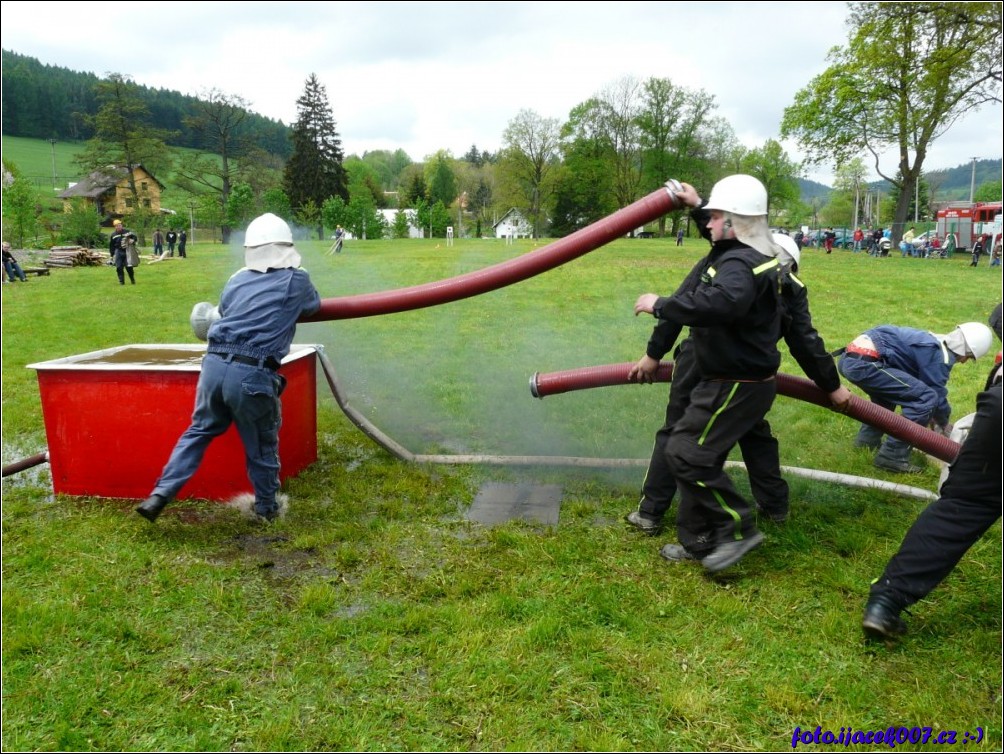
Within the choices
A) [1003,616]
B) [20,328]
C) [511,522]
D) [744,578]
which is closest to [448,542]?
[511,522]

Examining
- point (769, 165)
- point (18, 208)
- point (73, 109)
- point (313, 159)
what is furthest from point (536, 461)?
point (18, 208)

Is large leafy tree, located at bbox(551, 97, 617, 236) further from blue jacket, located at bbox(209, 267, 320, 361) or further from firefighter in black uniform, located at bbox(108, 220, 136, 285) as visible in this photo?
firefighter in black uniform, located at bbox(108, 220, 136, 285)

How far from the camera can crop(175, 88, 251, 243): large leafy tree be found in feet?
25.7

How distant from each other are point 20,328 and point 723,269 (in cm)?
1174

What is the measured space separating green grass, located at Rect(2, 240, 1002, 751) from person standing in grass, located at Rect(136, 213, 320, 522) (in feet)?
1.26

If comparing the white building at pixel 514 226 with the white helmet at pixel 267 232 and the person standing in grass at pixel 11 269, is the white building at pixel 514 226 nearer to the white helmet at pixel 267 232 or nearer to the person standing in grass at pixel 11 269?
the white helmet at pixel 267 232

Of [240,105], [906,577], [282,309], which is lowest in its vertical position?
[906,577]

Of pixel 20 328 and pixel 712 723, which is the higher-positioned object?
pixel 20 328

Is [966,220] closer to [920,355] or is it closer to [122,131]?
[920,355]

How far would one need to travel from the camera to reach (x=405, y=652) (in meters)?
2.97

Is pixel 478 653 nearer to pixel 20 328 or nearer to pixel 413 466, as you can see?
pixel 413 466

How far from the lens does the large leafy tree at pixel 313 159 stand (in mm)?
6809

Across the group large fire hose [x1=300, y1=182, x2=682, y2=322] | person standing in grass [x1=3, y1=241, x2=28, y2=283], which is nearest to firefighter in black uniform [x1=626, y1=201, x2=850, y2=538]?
large fire hose [x1=300, y1=182, x2=682, y2=322]

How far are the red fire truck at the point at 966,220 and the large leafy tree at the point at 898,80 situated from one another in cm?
3260
